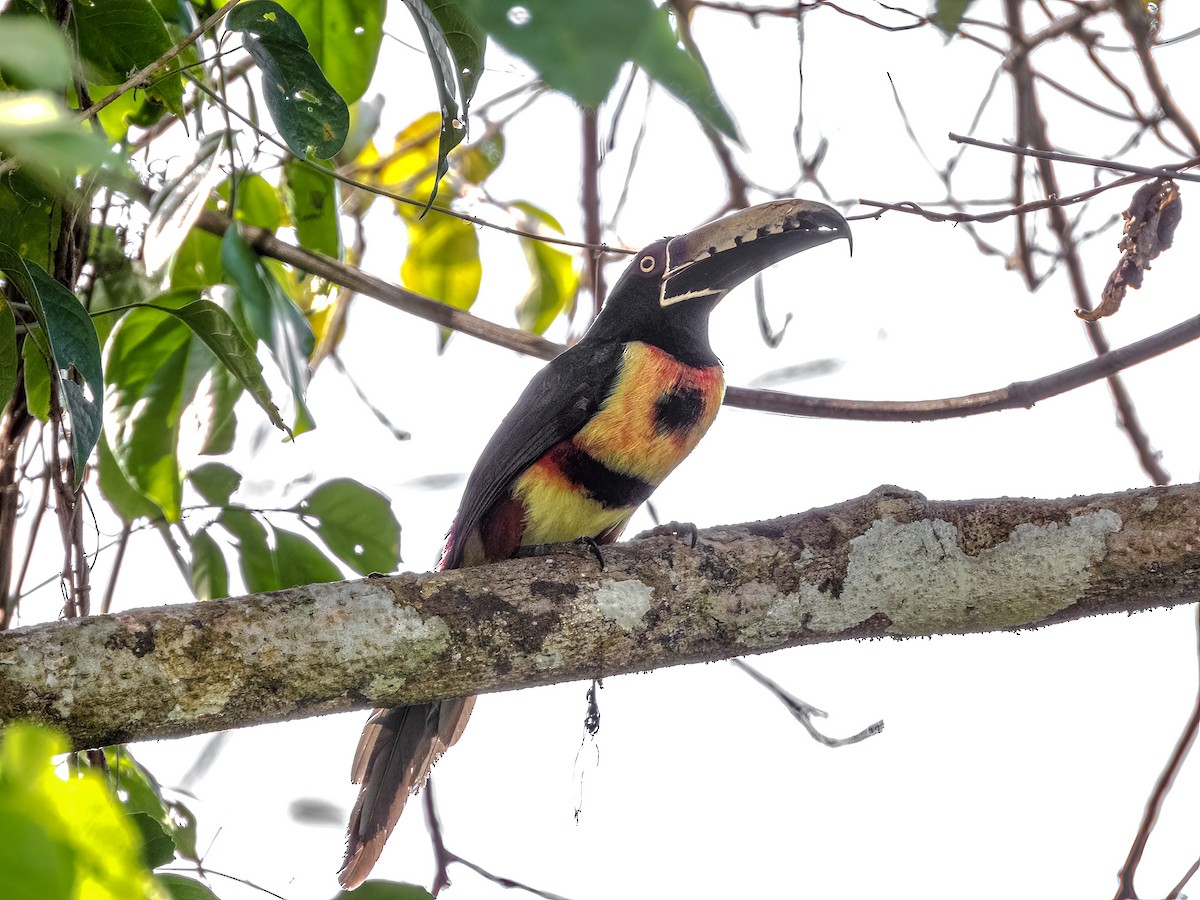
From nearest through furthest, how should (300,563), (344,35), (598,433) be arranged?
(344,35) < (300,563) < (598,433)

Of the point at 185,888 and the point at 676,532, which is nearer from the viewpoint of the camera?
the point at 185,888

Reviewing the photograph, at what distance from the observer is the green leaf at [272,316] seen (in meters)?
2.29

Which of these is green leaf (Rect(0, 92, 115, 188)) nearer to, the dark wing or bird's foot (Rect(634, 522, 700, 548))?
bird's foot (Rect(634, 522, 700, 548))

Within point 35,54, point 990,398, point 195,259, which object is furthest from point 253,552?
point 35,54

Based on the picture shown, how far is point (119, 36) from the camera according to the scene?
88.5 inches

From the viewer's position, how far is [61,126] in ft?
2.07

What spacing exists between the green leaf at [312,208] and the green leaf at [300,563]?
810mm

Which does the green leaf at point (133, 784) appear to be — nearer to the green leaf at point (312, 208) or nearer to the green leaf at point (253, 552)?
the green leaf at point (253, 552)

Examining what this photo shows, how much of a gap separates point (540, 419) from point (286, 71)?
1.23m

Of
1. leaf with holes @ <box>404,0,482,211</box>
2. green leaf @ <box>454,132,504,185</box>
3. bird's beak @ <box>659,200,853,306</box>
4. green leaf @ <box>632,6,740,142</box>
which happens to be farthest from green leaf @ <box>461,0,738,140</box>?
green leaf @ <box>454,132,504,185</box>

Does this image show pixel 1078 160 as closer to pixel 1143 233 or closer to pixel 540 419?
pixel 1143 233

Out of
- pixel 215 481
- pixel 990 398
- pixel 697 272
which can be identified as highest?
pixel 697 272

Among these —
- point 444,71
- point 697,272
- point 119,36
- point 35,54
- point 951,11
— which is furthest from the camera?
point 697,272

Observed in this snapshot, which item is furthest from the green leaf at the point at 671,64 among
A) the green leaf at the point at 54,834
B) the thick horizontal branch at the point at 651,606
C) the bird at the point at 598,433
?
the bird at the point at 598,433
